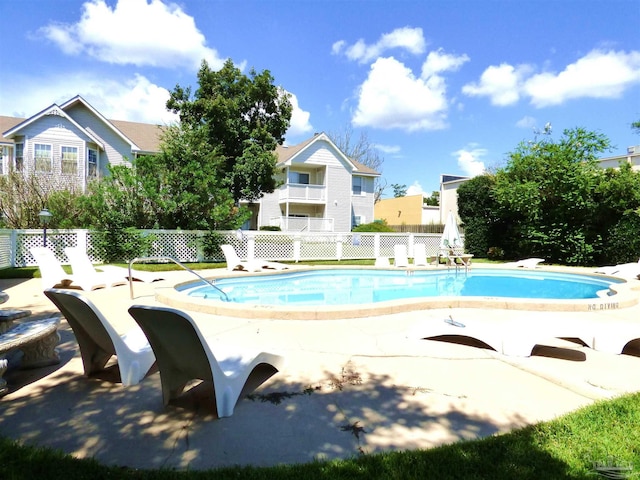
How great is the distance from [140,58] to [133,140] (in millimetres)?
10077

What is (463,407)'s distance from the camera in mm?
3145

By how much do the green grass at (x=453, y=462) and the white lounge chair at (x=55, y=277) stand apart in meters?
7.52

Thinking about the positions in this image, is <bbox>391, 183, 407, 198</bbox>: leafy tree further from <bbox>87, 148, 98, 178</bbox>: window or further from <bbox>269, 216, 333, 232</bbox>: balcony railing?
<bbox>87, 148, 98, 178</bbox>: window

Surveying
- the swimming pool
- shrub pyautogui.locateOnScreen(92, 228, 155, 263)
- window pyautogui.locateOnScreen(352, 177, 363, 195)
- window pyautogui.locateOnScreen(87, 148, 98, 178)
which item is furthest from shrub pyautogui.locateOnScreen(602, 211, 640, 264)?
window pyautogui.locateOnScreen(87, 148, 98, 178)

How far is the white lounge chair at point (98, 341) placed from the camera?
3.25 meters

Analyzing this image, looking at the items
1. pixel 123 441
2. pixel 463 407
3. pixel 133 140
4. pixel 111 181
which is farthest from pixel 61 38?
pixel 463 407

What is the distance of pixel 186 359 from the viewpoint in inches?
113

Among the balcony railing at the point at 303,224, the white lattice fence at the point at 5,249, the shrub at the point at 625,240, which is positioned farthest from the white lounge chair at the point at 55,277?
the shrub at the point at 625,240

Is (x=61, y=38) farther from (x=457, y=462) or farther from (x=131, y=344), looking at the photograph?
(x=457, y=462)

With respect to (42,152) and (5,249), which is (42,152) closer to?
(42,152)

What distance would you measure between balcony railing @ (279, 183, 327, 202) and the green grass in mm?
26256

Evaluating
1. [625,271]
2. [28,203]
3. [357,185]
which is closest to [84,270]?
[28,203]

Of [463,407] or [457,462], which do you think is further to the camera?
[463,407]

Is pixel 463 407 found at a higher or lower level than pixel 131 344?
lower
